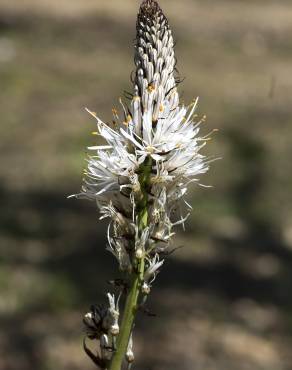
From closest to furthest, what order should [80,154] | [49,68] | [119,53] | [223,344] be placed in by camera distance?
[223,344]
[80,154]
[49,68]
[119,53]

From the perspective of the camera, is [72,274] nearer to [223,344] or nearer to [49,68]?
[223,344]

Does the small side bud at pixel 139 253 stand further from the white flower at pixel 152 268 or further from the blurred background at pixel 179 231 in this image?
the blurred background at pixel 179 231

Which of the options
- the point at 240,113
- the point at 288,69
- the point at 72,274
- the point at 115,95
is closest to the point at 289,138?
the point at 240,113

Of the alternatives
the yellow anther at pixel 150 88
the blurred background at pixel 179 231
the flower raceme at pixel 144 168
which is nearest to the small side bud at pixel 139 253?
the flower raceme at pixel 144 168

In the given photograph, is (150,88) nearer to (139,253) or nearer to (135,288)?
(139,253)

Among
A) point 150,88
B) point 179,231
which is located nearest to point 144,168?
point 150,88

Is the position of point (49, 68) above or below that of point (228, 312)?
above

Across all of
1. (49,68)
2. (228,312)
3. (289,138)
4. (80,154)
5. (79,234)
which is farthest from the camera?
(49,68)

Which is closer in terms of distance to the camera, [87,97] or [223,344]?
[223,344]
